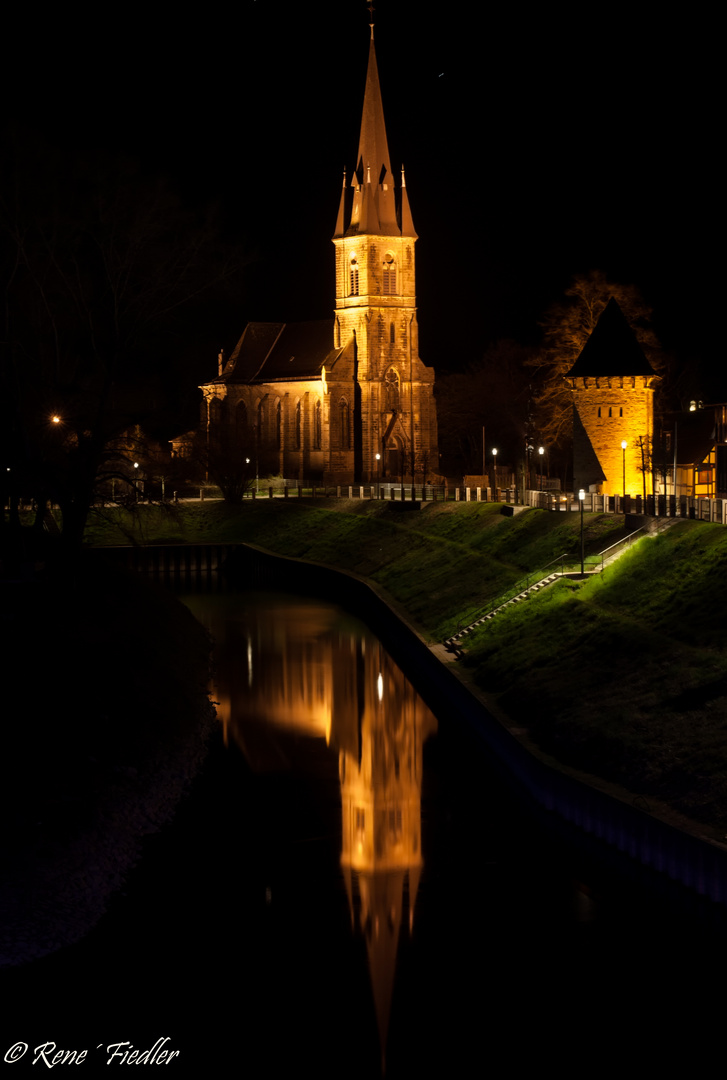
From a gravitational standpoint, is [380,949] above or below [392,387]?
below

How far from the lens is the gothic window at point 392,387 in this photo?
11156cm

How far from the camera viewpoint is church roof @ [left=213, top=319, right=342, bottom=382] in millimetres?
118500

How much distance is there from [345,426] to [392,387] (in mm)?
5022

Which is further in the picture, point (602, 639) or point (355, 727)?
point (355, 727)

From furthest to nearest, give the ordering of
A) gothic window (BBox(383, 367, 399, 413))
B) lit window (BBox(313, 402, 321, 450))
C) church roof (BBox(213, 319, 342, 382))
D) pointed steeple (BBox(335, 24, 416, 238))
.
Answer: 1. church roof (BBox(213, 319, 342, 382))
2. lit window (BBox(313, 402, 321, 450))
3. gothic window (BBox(383, 367, 399, 413))
4. pointed steeple (BBox(335, 24, 416, 238))

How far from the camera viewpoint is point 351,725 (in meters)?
38.6

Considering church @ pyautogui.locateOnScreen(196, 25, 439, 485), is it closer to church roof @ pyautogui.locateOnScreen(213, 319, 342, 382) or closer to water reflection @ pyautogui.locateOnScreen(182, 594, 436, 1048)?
church roof @ pyautogui.locateOnScreen(213, 319, 342, 382)

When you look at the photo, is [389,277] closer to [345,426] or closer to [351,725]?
[345,426]

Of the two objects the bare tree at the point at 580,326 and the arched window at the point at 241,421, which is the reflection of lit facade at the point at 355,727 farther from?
the arched window at the point at 241,421

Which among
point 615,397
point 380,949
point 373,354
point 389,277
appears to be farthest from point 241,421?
point 380,949

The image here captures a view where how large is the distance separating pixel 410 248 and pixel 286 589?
46618 mm

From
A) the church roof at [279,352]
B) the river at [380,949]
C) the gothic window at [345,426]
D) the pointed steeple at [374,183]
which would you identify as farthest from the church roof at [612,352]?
the church roof at [279,352]

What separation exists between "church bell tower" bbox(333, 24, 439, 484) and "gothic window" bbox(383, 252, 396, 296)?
83 millimetres

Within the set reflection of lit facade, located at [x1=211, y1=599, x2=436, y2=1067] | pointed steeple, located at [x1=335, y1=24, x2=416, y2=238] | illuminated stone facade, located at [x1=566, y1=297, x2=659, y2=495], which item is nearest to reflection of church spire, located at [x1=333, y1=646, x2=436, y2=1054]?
reflection of lit facade, located at [x1=211, y1=599, x2=436, y2=1067]
